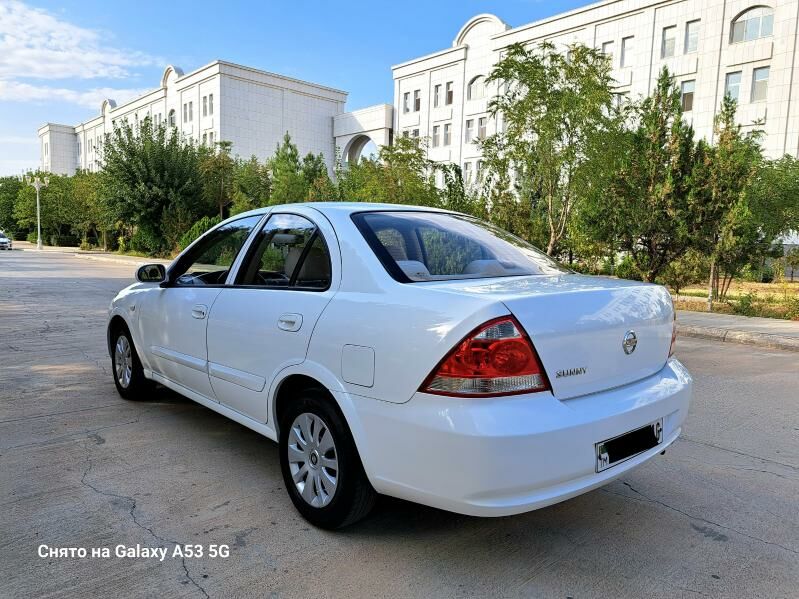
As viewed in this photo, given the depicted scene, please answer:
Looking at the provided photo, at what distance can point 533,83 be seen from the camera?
13.5 m

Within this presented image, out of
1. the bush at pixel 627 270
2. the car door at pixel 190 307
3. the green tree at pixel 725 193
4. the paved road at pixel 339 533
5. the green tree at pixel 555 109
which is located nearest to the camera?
the paved road at pixel 339 533

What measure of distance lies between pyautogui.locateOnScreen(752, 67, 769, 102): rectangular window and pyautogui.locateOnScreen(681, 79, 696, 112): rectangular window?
10.6ft

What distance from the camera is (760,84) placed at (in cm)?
3238

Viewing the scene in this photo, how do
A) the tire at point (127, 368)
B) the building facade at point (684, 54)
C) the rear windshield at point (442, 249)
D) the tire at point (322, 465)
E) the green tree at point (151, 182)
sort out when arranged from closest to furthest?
the tire at point (322, 465)
the rear windshield at point (442, 249)
the tire at point (127, 368)
the building facade at point (684, 54)
the green tree at point (151, 182)

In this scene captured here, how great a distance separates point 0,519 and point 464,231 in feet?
9.85

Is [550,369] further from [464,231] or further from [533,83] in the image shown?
[533,83]

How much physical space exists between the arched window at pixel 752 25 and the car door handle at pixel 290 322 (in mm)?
37744

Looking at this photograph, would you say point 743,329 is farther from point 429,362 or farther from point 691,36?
point 691,36

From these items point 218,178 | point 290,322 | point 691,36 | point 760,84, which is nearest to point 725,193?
point 290,322

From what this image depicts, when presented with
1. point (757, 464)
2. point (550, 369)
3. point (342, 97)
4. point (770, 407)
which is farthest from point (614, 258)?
point (342, 97)

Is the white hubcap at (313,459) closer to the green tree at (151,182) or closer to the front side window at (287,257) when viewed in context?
the front side window at (287,257)

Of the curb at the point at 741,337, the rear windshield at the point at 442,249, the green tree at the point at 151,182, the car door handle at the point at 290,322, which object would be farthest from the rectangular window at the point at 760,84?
the car door handle at the point at 290,322

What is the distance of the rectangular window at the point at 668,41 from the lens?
117ft

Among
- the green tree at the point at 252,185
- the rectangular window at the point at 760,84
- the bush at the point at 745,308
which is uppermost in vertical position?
the rectangular window at the point at 760,84
